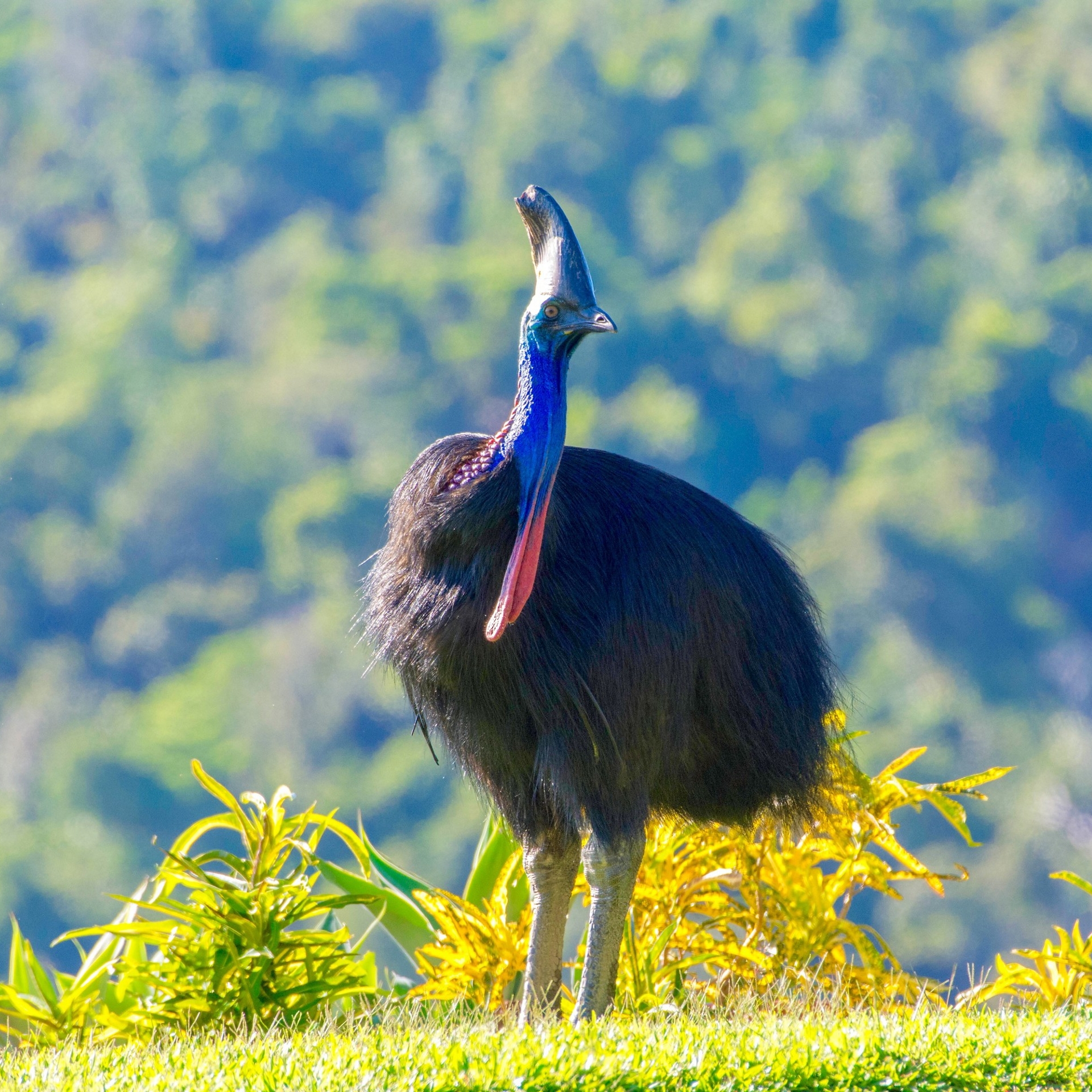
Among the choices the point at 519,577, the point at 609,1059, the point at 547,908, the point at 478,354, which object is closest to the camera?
the point at 609,1059

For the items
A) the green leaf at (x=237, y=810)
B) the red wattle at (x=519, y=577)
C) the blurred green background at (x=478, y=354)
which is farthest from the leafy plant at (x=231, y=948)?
the blurred green background at (x=478, y=354)

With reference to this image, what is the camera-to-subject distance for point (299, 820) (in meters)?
4.68

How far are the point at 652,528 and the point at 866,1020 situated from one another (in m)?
1.28

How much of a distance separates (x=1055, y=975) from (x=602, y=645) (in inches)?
79.7

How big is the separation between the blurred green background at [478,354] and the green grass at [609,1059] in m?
23.1

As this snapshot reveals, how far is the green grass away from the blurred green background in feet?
75.8

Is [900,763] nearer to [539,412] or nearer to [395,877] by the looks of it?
[395,877]

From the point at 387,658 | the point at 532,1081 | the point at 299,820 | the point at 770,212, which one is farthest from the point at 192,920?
the point at 770,212

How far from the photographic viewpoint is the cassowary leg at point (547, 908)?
14.6 ft

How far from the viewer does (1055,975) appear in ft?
16.9

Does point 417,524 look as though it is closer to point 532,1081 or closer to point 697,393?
point 532,1081

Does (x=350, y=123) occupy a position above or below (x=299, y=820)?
above

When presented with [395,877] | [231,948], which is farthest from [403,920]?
[231,948]

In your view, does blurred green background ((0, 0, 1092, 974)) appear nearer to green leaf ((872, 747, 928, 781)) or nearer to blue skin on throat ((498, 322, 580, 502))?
green leaf ((872, 747, 928, 781))
